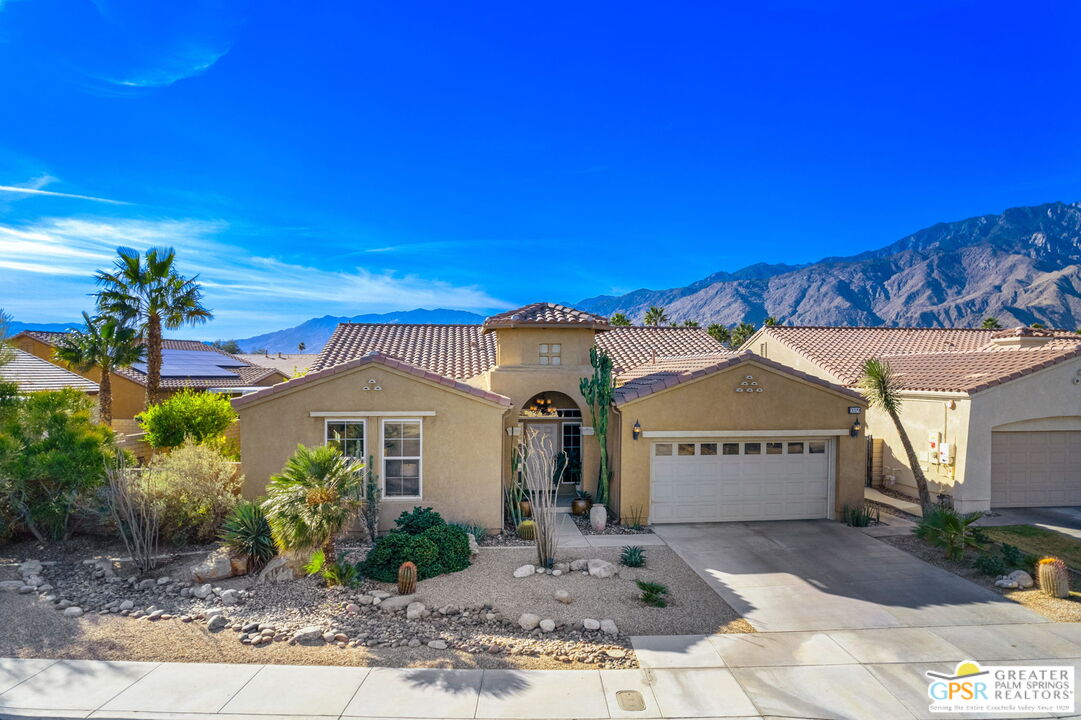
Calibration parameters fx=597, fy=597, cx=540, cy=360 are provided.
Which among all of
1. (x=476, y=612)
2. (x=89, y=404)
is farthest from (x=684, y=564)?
(x=89, y=404)

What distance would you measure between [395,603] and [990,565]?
34.8 feet

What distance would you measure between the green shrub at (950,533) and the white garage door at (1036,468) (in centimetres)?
520

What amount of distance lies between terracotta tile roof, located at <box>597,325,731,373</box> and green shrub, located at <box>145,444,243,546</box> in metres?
14.2

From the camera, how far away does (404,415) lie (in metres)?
13.6

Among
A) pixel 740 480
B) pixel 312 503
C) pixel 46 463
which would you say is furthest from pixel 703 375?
pixel 46 463

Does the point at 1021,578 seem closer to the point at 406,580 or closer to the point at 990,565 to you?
the point at 990,565

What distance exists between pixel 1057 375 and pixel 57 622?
22447 millimetres

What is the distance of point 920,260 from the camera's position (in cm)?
19888

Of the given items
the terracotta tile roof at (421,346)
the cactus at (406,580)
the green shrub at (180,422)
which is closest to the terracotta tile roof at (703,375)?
the cactus at (406,580)

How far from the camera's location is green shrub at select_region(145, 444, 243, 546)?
12008 millimetres

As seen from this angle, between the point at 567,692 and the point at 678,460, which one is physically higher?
the point at 678,460

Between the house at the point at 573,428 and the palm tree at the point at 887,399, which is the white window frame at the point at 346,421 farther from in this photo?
the palm tree at the point at 887,399

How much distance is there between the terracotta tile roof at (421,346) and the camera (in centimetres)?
2173

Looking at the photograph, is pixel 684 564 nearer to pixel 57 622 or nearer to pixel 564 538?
pixel 564 538
